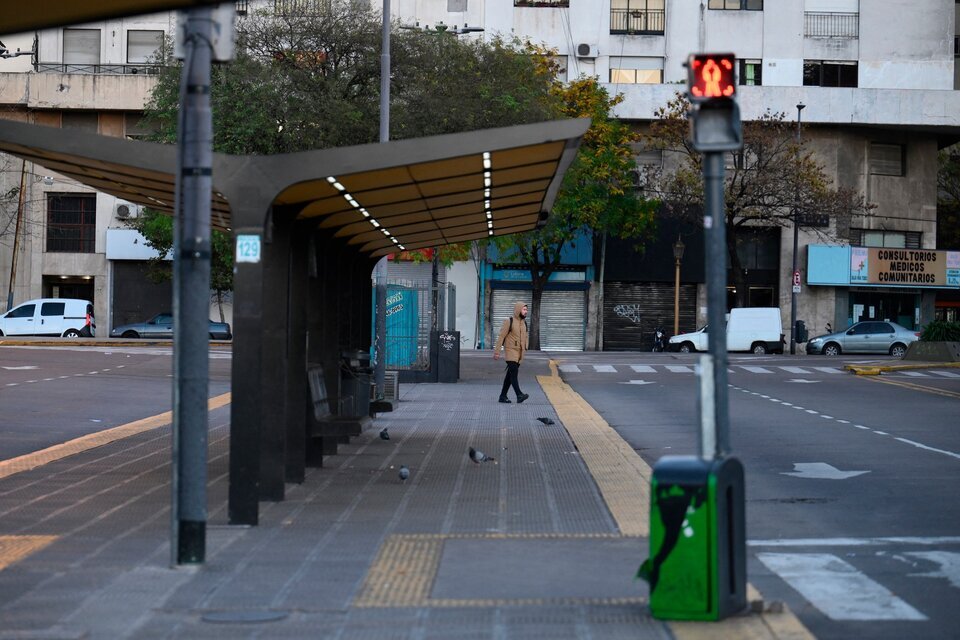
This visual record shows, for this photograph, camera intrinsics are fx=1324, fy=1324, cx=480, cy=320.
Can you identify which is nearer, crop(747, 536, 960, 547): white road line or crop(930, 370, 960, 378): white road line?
crop(747, 536, 960, 547): white road line

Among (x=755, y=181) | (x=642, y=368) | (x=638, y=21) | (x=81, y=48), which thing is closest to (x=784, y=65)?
(x=638, y=21)

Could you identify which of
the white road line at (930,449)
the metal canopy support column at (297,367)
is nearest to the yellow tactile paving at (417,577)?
the metal canopy support column at (297,367)

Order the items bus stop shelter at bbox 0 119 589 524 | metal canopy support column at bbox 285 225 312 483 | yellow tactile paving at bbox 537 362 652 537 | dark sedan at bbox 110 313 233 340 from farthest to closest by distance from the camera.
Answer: dark sedan at bbox 110 313 233 340 → metal canopy support column at bbox 285 225 312 483 → yellow tactile paving at bbox 537 362 652 537 → bus stop shelter at bbox 0 119 589 524

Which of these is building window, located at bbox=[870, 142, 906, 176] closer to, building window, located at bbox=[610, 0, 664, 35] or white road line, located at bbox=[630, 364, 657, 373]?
building window, located at bbox=[610, 0, 664, 35]

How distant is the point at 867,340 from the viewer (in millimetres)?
49125

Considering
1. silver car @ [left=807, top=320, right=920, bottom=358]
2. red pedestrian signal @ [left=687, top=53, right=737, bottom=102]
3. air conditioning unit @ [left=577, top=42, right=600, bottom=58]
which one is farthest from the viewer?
air conditioning unit @ [left=577, top=42, right=600, bottom=58]

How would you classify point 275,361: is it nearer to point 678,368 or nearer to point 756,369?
point 678,368

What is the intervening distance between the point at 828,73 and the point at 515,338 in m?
35.7

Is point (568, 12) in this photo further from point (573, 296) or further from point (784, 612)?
point (784, 612)

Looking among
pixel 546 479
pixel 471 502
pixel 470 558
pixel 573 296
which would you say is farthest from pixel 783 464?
pixel 573 296

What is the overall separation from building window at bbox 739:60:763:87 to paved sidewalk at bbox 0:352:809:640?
139ft

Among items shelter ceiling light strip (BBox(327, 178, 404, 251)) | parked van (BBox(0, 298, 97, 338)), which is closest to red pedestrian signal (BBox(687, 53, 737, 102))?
shelter ceiling light strip (BBox(327, 178, 404, 251))

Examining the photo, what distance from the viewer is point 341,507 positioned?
10.7 meters

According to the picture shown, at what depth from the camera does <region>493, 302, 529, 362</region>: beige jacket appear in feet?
75.3
